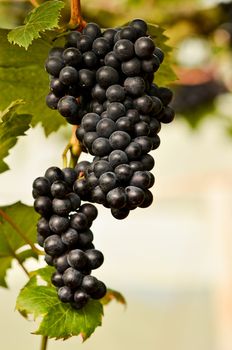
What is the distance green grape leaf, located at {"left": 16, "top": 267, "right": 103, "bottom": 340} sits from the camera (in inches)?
35.0

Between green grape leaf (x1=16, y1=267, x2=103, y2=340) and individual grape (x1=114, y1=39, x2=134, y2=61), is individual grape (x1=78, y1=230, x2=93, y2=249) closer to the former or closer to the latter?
green grape leaf (x1=16, y1=267, x2=103, y2=340)

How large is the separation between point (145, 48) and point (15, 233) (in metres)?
0.45

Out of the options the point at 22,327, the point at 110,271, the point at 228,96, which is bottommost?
the point at 22,327

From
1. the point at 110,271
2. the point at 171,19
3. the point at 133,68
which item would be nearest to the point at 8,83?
the point at 133,68

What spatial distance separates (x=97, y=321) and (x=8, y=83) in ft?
1.23

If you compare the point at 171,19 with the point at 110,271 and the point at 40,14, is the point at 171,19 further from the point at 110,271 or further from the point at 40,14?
the point at 110,271

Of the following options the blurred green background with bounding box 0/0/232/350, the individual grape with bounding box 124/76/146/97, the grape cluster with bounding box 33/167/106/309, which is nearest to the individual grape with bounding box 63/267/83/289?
the grape cluster with bounding box 33/167/106/309

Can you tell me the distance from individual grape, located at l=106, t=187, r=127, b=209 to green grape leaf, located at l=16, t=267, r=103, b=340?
17cm

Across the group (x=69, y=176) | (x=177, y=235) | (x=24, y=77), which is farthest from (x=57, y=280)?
(x=177, y=235)

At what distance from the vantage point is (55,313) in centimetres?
90

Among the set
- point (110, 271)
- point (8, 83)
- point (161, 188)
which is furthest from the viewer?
point (110, 271)

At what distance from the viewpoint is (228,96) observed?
336 centimetres

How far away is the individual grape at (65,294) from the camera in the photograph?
875 millimetres

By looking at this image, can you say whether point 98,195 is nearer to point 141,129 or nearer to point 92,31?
point 141,129
